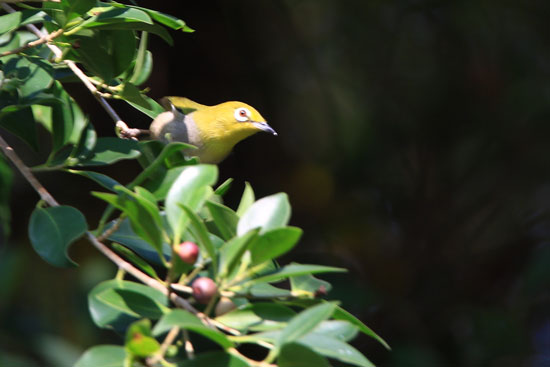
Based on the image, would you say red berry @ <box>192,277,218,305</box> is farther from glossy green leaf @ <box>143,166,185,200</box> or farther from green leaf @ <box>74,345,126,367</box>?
glossy green leaf @ <box>143,166,185,200</box>

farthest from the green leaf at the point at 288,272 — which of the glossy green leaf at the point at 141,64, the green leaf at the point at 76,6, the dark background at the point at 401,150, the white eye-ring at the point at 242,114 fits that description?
the dark background at the point at 401,150

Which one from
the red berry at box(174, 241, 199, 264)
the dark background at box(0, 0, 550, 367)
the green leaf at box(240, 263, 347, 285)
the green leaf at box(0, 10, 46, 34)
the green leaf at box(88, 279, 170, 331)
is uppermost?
the green leaf at box(0, 10, 46, 34)

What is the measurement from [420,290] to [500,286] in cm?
41

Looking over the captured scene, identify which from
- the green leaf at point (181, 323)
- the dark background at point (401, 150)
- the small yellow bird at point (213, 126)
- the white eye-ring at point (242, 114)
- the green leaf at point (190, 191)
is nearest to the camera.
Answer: the green leaf at point (181, 323)

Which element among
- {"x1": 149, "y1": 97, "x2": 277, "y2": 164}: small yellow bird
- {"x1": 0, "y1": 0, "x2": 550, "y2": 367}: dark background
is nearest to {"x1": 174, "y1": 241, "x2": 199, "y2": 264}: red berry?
{"x1": 149, "y1": 97, "x2": 277, "y2": 164}: small yellow bird

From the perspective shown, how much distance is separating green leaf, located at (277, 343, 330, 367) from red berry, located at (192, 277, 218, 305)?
0.12 meters

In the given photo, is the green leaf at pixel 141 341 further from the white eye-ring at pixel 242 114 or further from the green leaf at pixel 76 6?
the white eye-ring at pixel 242 114

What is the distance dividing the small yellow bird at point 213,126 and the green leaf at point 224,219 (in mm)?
1152

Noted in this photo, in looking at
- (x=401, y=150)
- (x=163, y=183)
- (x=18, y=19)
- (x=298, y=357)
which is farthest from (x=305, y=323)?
(x=401, y=150)

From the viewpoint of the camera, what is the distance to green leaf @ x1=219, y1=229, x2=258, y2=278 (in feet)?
3.05

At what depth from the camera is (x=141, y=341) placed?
34.5 inches

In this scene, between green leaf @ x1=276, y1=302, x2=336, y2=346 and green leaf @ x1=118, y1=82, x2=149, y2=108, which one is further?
green leaf @ x1=118, y1=82, x2=149, y2=108

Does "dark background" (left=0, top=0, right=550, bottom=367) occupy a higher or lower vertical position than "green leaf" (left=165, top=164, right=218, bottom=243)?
lower

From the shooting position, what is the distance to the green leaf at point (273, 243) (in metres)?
0.96
